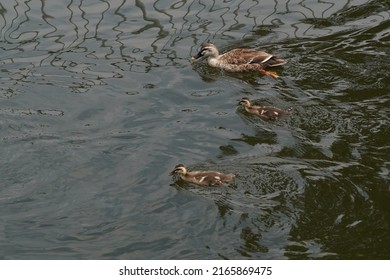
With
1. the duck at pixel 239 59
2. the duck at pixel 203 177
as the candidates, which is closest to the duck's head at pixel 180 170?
the duck at pixel 203 177

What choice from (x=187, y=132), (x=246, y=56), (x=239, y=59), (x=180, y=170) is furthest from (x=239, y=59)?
(x=180, y=170)

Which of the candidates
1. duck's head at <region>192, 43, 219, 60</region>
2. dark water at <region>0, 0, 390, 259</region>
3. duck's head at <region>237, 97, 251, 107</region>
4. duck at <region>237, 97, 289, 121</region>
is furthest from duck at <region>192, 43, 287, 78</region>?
duck at <region>237, 97, 289, 121</region>

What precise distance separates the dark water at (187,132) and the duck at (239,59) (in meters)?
0.14

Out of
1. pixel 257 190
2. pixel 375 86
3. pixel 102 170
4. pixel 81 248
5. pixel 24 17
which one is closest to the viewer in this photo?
pixel 81 248

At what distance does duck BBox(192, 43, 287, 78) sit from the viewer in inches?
446

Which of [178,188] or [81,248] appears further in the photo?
[178,188]

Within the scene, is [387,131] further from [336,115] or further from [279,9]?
[279,9]

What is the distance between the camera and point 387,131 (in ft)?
30.4

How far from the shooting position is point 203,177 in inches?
337

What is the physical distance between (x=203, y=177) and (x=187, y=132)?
128cm

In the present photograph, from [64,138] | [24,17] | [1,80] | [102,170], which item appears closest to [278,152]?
[102,170]

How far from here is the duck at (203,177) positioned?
848 cm

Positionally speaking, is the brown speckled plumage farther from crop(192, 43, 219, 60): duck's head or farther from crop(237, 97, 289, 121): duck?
crop(237, 97, 289, 121): duck

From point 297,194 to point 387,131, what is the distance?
175 cm
